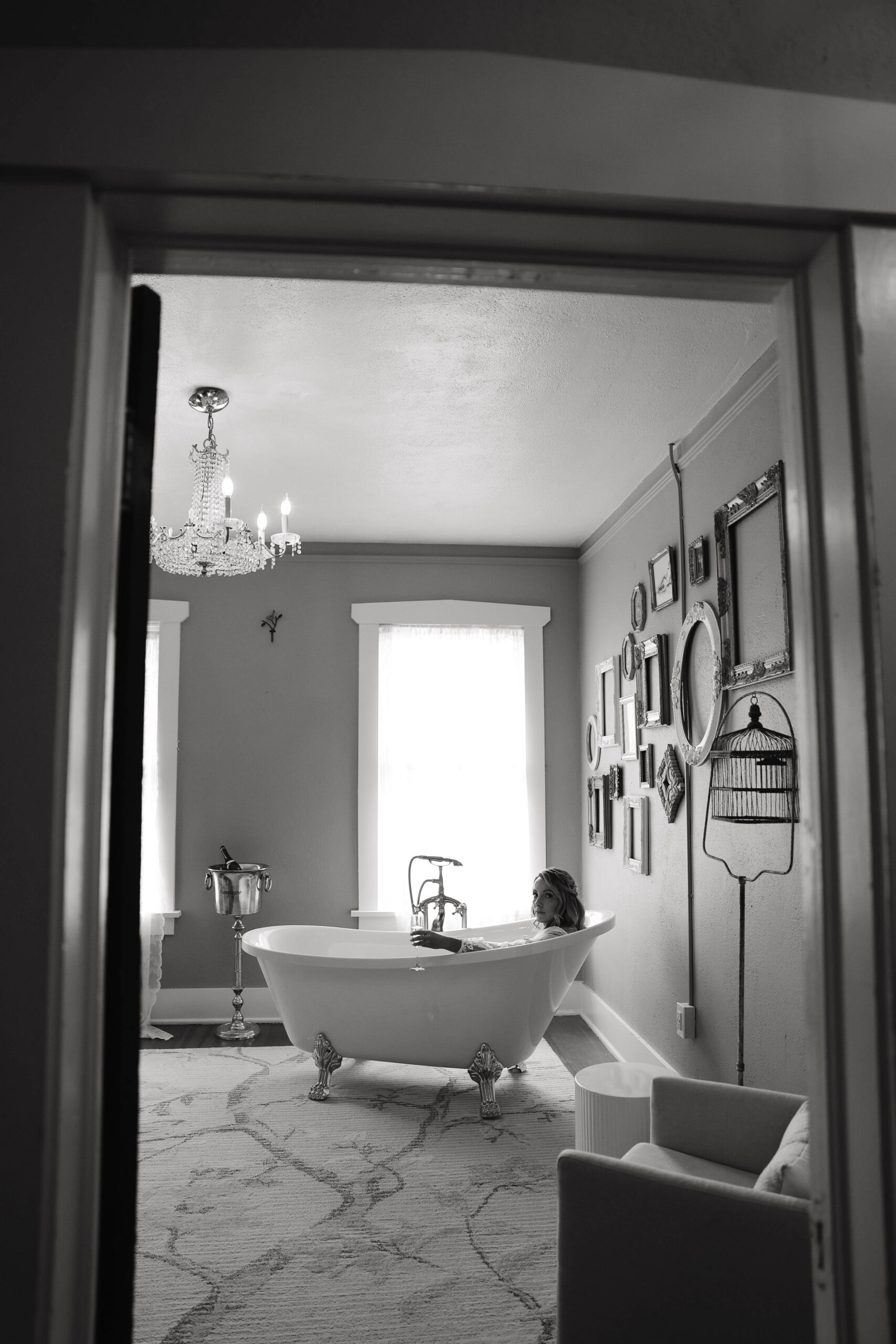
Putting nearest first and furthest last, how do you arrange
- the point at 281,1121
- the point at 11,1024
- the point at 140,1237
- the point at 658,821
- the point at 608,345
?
the point at 11,1024 → the point at 140,1237 → the point at 608,345 → the point at 281,1121 → the point at 658,821

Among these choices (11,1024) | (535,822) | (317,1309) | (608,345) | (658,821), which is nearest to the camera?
(11,1024)

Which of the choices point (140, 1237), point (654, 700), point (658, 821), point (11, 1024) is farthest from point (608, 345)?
point (140, 1237)

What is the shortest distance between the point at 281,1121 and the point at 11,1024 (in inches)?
122

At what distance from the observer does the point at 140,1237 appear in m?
2.63

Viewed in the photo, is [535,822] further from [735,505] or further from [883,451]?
[883,451]

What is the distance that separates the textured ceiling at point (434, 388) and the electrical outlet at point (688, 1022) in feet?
7.51

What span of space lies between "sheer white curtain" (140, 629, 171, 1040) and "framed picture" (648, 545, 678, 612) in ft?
9.08

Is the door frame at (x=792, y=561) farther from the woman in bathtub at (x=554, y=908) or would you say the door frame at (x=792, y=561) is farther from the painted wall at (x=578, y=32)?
the woman in bathtub at (x=554, y=908)

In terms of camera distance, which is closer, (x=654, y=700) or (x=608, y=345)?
(x=608, y=345)

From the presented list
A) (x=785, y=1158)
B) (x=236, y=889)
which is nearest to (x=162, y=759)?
(x=236, y=889)

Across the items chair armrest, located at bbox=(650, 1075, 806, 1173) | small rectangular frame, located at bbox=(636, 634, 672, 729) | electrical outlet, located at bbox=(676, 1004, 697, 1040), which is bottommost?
electrical outlet, located at bbox=(676, 1004, 697, 1040)

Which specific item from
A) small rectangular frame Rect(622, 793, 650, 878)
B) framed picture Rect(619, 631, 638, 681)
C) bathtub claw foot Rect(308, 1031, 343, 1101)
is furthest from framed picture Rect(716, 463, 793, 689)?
bathtub claw foot Rect(308, 1031, 343, 1101)

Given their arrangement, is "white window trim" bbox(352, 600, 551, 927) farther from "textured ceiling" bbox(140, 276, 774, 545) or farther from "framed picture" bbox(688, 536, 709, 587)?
"framed picture" bbox(688, 536, 709, 587)

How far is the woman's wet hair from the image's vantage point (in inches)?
165
